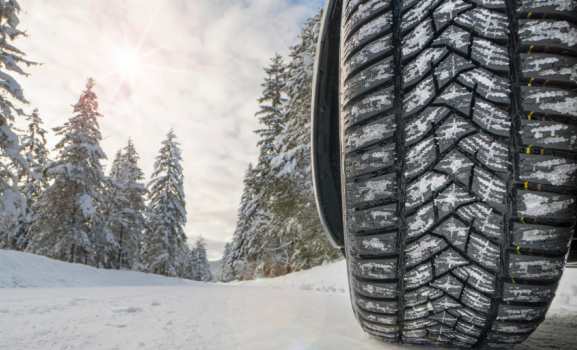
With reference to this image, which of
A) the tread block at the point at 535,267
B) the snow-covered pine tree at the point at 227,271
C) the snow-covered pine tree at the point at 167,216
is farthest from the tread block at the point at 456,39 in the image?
the snow-covered pine tree at the point at 227,271

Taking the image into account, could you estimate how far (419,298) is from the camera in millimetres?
924

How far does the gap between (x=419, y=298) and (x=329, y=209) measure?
0.56 m

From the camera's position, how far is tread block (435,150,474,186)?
2.63ft

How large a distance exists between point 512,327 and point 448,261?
0.31 m

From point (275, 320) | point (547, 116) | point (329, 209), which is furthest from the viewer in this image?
point (275, 320)

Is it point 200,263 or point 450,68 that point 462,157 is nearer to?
point 450,68

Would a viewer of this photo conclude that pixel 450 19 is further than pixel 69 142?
No

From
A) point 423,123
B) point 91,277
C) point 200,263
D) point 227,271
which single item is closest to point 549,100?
point 423,123

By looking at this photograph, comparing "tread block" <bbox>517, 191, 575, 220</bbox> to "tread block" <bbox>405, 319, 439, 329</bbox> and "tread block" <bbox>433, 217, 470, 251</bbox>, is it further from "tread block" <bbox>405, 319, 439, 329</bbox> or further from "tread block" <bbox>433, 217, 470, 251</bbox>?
"tread block" <bbox>405, 319, 439, 329</bbox>

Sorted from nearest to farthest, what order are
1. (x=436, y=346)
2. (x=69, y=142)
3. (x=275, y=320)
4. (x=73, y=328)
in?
(x=436, y=346) < (x=73, y=328) < (x=275, y=320) < (x=69, y=142)

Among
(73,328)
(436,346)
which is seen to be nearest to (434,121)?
(436,346)

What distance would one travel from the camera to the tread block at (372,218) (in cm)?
88

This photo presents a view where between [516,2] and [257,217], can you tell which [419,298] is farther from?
[257,217]

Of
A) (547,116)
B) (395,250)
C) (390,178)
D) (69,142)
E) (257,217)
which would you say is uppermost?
(69,142)
